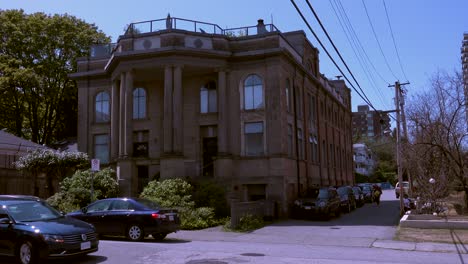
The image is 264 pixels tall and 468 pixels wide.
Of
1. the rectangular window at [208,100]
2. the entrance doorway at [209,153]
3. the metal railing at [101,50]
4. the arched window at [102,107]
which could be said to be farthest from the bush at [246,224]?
the metal railing at [101,50]

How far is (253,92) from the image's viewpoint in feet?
91.0

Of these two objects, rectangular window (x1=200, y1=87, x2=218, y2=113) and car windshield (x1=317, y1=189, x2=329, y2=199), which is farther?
rectangular window (x1=200, y1=87, x2=218, y2=113)

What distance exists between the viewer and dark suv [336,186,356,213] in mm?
29172

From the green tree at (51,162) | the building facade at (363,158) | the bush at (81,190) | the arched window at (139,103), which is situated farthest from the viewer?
the building facade at (363,158)

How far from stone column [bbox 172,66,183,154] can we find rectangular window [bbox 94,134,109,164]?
6.91 meters

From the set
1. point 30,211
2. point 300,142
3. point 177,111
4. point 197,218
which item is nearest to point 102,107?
point 177,111

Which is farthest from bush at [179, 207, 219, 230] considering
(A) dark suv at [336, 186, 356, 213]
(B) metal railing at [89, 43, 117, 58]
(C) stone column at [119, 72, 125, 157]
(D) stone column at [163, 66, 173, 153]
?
(B) metal railing at [89, 43, 117, 58]

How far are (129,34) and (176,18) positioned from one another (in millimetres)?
2972

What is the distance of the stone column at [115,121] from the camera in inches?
1134

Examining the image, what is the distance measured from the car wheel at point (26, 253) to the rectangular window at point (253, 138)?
1797 cm

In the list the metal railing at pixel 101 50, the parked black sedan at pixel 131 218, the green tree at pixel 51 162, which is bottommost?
the parked black sedan at pixel 131 218

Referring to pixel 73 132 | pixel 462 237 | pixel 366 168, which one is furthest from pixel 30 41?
pixel 366 168

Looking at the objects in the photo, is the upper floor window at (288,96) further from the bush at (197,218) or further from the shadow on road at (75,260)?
the shadow on road at (75,260)

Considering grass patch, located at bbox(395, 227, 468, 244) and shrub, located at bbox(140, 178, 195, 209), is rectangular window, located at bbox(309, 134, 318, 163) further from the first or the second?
grass patch, located at bbox(395, 227, 468, 244)
